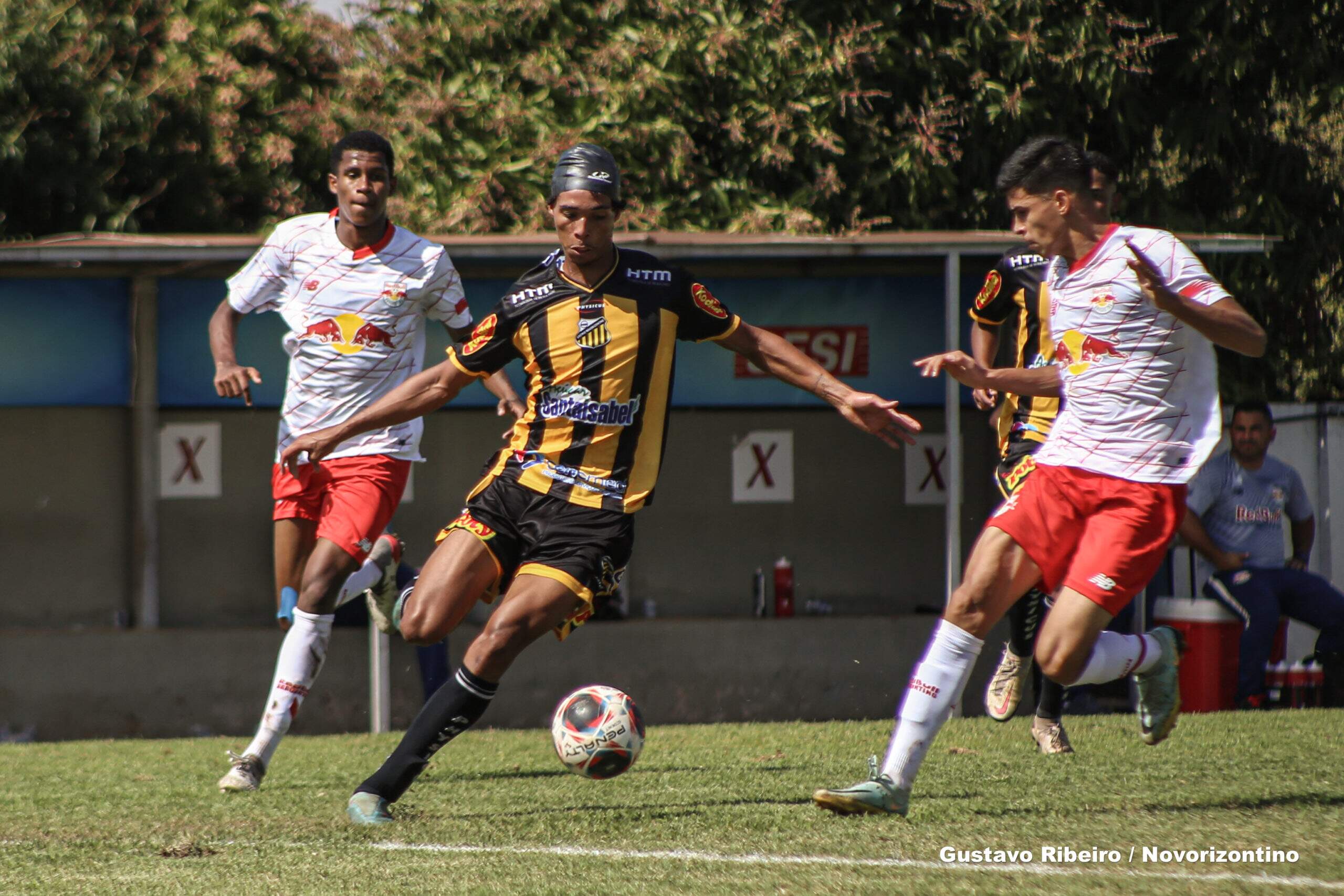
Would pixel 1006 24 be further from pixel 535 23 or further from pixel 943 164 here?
pixel 535 23

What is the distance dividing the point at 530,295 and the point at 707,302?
604 millimetres

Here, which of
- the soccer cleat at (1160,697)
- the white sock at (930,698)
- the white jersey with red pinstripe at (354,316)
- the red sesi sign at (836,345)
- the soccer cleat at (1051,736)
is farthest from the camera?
the red sesi sign at (836,345)

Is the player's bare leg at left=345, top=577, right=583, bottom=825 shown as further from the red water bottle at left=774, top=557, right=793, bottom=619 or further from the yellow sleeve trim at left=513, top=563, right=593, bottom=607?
the red water bottle at left=774, top=557, right=793, bottom=619

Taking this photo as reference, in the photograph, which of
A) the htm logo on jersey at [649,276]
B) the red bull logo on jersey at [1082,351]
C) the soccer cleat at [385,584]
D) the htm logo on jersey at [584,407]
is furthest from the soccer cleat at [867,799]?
the soccer cleat at [385,584]

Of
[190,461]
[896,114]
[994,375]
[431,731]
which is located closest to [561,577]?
[431,731]

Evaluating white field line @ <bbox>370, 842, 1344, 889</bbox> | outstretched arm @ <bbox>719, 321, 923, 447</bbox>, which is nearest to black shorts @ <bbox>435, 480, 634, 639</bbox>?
outstretched arm @ <bbox>719, 321, 923, 447</bbox>

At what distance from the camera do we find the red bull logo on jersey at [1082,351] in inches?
203

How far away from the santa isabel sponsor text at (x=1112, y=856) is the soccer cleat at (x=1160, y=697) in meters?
1.35

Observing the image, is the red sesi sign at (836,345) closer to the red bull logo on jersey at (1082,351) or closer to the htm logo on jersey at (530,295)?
the red bull logo on jersey at (1082,351)

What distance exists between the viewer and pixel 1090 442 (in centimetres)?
516

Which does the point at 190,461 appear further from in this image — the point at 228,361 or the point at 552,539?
the point at 552,539

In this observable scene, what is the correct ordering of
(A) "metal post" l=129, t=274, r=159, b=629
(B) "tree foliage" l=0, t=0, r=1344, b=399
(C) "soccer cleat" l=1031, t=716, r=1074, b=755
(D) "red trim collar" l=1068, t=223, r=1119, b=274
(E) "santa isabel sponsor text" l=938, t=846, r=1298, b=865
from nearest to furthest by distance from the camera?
(E) "santa isabel sponsor text" l=938, t=846, r=1298, b=865 < (D) "red trim collar" l=1068, t=223, r=1119, b=274 < (C) "soccer cleat" l=1031, t=716, r=1074, b=755 < (A) "metal post" l=129, t=274, r=159, b=629 < (B) "tree foliage" l=0, t=0, r=1344, b=399

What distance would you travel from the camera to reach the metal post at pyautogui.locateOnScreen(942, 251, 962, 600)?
935cm

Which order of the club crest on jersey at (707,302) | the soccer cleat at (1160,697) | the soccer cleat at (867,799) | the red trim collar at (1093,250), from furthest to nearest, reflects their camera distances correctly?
the soccer cleat at (1160,697), the club crest on jersey at (707,302), the red trim collar at (1093,250), the soccer cleat at (867,799)
